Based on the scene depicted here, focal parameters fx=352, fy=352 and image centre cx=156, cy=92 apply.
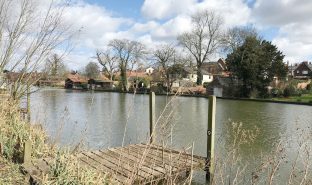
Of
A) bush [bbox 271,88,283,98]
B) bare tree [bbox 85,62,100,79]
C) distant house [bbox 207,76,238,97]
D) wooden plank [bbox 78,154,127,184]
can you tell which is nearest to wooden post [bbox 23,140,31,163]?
wooden plank [bbox 78,154,127,184]

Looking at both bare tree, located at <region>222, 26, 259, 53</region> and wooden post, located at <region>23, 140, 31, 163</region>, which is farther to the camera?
bare tree, located at <region>222, 26, 259, 53</region>

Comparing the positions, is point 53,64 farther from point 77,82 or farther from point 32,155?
point 77,82

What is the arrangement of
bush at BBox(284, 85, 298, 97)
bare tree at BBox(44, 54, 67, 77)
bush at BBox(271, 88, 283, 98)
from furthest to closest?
bush at BBox(271, 88, 283, 98) < bush at BBox(284, 85, 298, 97) < bare tree at BBox(44, 54, 67, 77)

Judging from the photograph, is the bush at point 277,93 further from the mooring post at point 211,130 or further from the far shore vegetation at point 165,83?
the mooring post at point 211,130

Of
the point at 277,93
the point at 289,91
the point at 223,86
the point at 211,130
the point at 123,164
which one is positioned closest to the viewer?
the point at 123,164

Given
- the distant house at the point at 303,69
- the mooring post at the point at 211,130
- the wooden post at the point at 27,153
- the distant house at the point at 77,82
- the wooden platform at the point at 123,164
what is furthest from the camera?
the distant house at the point at 303,69

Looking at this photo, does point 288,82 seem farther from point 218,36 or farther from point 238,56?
point 218,36

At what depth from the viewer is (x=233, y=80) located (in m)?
53.8

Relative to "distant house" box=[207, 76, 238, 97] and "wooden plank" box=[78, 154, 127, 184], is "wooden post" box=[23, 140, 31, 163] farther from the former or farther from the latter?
"distant house" box=[207, 76, 238, 97]

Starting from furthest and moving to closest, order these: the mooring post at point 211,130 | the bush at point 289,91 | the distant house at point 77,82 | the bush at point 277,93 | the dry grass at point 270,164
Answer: the distant house at point 77,82 → the bush at point 277,93 → the bush at point 289,91 → the mooring post at point 211,130 → the dry grass at point 270,164

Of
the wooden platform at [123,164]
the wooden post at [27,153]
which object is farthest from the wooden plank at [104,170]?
the wooden post at [27,153]

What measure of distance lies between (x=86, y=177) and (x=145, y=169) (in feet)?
8.41

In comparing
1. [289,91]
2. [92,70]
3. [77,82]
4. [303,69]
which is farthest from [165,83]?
[303,69]

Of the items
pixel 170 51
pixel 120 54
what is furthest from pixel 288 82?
pixel 120 54
